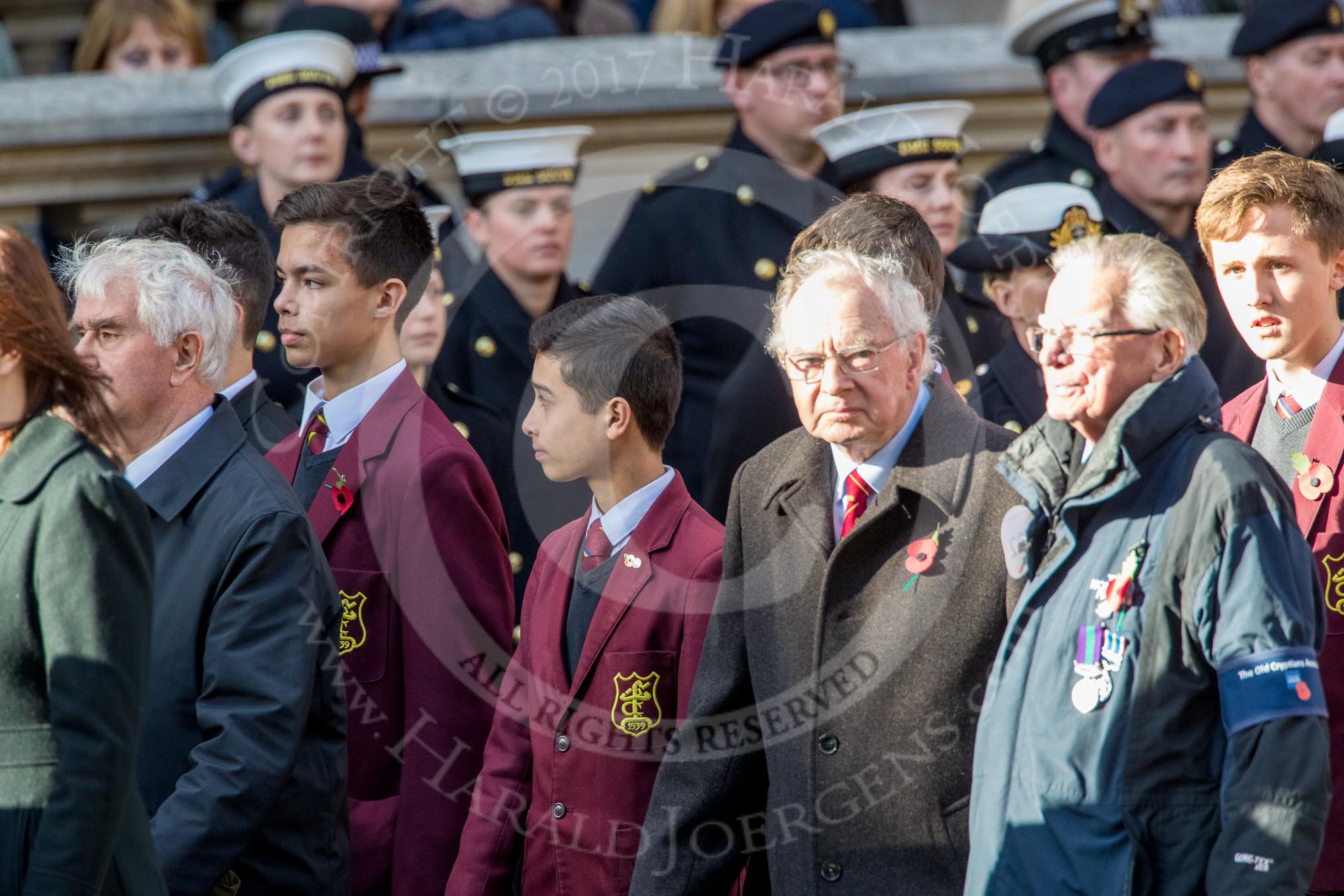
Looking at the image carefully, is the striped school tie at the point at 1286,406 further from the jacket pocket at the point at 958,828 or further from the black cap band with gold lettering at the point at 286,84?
the black cap band with gold lettering at the point at 286,84

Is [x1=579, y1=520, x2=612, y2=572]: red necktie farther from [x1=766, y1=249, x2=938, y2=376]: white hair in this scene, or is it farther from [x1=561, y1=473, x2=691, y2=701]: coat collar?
[x1=766, y1=249, x2=938, y2=376]: white hair

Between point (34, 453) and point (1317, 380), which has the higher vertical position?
point (1317, 380)

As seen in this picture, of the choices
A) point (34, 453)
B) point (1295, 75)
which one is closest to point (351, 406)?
point (34, 453)

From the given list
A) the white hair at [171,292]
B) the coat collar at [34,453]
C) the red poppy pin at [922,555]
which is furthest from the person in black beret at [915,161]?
the coat collar at [34,453]

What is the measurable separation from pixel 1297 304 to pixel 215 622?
2.18 m

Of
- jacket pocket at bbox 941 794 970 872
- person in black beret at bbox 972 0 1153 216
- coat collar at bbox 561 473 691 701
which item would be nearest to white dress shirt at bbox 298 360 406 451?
coat collar at bbox 561 473 691 701

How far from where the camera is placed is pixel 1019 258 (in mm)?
5324

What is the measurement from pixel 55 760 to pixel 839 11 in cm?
581

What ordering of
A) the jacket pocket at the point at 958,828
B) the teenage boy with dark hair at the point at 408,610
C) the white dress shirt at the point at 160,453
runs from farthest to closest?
the teenage boy with dark hair at the point at 408,610 < the white dress shirt at the point at 160,453 < the jacket pocket at the point at 958,828

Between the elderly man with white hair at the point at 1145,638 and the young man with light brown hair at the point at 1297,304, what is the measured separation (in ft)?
1.76

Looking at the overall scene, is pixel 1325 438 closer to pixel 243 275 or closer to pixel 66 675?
pixel 66 675

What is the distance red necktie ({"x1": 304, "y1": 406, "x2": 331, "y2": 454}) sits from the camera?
411 centimetres

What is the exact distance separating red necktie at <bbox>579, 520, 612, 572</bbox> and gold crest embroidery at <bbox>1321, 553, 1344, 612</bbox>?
1.43 metres

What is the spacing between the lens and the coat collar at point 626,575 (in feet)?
12.1
